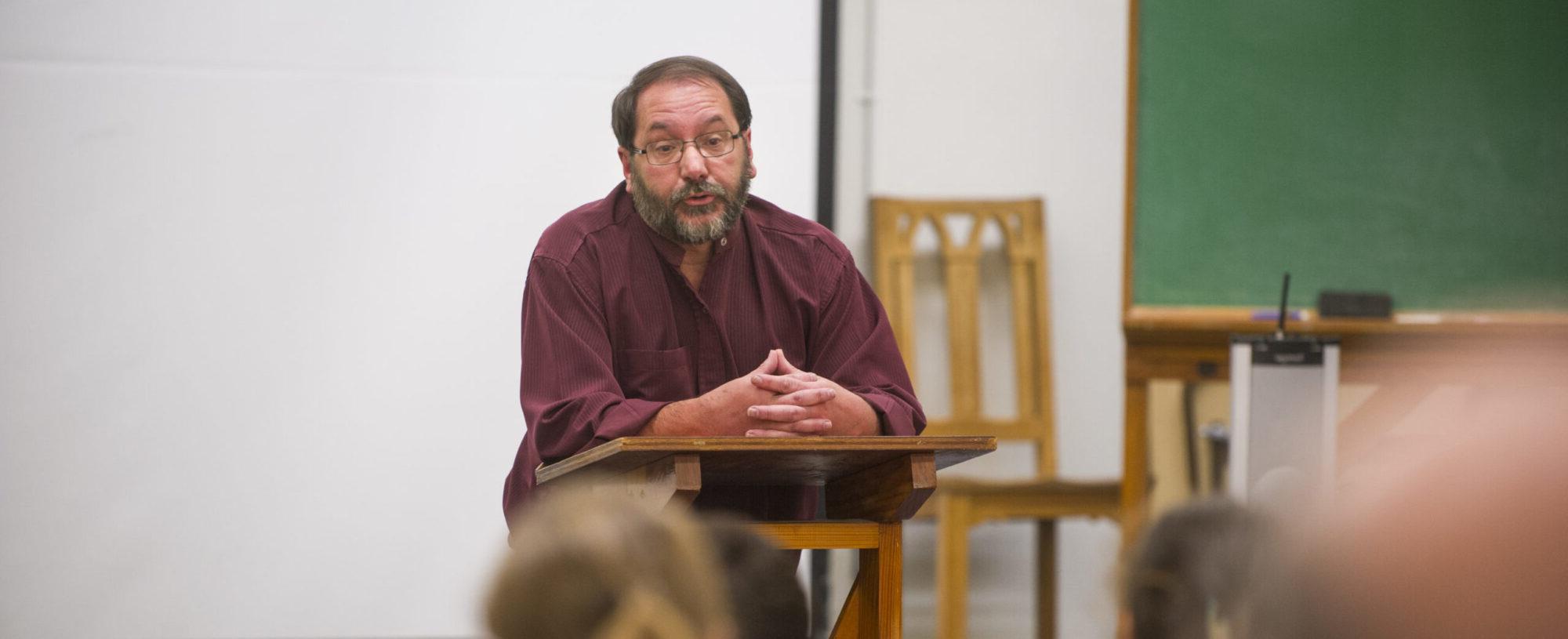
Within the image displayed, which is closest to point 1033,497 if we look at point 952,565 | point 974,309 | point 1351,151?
point 952,565

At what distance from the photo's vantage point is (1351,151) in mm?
3719

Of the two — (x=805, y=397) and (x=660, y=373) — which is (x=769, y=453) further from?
(x=660, y=373)

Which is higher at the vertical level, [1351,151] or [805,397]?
[1351,151]

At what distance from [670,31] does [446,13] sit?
591 millimetres

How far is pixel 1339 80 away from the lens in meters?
3.74

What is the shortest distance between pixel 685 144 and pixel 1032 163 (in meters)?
2.13

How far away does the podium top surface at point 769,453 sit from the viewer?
6.44 feet

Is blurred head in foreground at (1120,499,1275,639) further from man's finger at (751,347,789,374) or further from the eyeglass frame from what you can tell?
the eyeglass frame

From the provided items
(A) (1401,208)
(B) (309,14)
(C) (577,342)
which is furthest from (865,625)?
(B) (309,14)

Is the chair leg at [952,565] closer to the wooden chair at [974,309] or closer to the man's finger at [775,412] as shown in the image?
the wooden chair at [974,309]

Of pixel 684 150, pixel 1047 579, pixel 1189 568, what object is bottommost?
pixel 1047 579

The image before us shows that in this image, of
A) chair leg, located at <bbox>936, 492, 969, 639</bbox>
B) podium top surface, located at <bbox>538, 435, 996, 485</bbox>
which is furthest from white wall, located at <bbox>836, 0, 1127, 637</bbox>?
podium top surface, located at <bbox>538, 435, 996, 485</bbox>

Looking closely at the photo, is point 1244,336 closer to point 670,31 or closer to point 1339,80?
point 1339,80

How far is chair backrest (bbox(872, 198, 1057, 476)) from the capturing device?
4.28 meters
